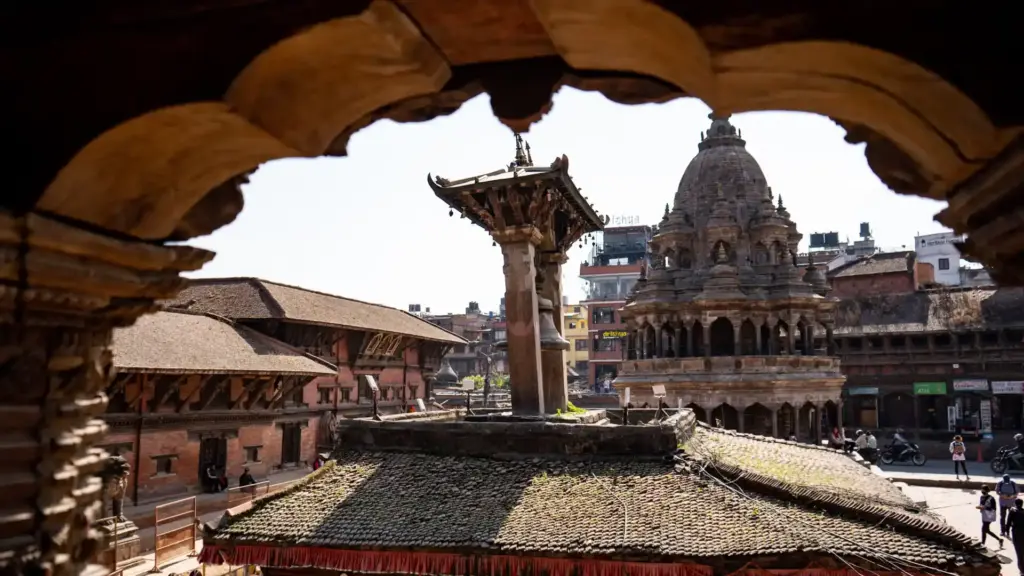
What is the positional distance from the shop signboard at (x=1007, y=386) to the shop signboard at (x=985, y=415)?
0.85 m

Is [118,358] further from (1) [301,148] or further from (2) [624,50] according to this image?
(2) [624,50]

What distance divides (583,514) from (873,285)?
4072cm

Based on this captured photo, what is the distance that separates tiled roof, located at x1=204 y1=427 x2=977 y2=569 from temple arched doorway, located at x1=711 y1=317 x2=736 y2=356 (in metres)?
19.1

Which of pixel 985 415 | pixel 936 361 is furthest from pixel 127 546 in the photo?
pixel 985 415

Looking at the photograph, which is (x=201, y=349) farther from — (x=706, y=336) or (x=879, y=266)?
(x=879, y=266)

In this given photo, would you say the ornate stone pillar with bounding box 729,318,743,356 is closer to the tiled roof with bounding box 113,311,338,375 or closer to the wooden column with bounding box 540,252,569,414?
the wooden column with bounding box 540,252,569,414

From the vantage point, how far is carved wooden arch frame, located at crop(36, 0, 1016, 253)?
2.74 metres

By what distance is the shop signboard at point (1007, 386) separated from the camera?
125 ft

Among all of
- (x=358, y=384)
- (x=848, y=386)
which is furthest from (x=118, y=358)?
(x=848, y=386)

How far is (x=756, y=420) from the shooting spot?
1264 inches

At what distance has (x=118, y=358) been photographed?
18.7 m

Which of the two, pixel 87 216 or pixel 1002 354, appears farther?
pixel 1002 354

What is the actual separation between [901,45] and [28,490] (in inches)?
167

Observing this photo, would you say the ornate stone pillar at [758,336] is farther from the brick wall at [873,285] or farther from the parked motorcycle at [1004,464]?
the brick wall at [873,285]
